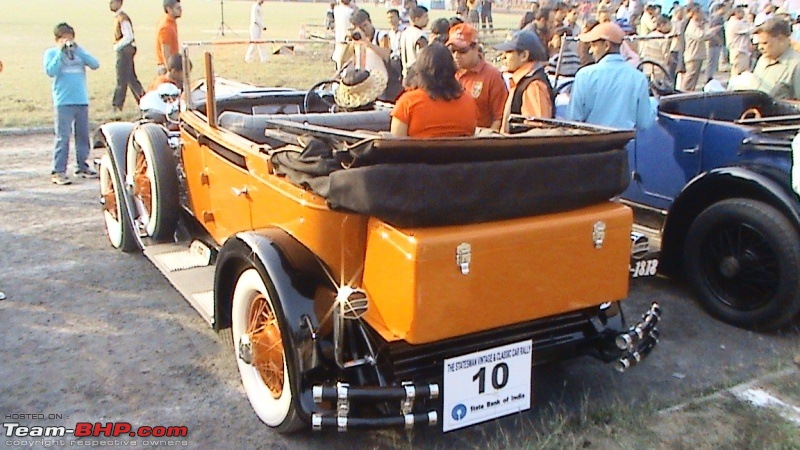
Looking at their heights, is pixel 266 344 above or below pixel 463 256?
below

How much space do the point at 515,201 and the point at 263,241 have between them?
3.38 feet

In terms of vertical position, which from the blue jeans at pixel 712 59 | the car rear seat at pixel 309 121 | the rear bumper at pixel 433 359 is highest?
the blue jeans at pixel 712 59

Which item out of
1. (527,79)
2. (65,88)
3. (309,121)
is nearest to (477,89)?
(527,79)

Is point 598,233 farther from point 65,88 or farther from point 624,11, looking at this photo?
point 624,11

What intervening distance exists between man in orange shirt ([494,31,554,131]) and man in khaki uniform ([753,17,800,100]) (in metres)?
1.87

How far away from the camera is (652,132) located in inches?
204

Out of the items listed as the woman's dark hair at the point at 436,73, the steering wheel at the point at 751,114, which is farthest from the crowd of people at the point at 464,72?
the steering wheel at the point at 751,114

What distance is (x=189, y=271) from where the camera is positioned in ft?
14.4

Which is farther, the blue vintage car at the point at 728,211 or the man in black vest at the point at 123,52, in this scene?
the man in black vest at the point at 123,52

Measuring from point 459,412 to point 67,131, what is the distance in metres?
5.77

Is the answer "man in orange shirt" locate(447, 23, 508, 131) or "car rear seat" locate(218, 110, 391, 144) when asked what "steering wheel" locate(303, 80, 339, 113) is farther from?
"man in orange shirt" locate(447, 23, 508, 131)

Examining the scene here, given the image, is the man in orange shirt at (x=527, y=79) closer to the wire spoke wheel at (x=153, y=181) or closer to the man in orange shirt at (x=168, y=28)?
the wire spoke wheel at (x=153, y=181)

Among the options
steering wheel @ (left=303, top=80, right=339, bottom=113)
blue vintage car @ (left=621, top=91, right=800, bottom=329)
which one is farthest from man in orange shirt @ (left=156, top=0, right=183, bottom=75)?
blue vintage car @ (left=621, top=91, right=800, bottom=329)

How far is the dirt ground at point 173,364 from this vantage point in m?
3.29
